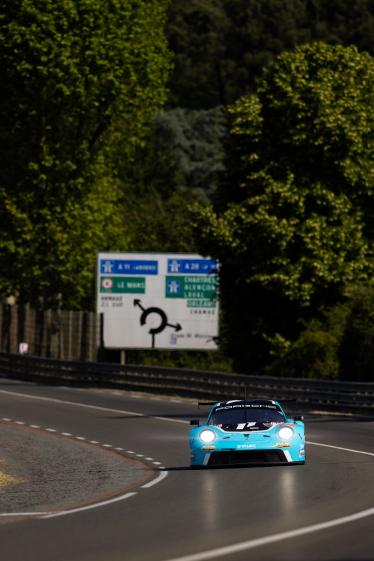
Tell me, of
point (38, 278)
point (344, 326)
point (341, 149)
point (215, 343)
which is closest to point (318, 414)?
point (344, 326)

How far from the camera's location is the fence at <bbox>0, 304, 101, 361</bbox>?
62.2m

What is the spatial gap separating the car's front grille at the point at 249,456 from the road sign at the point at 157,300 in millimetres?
32715

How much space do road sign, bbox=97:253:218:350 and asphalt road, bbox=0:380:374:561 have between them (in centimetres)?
2541

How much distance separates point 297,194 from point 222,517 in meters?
33.0

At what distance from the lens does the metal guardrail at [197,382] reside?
41.5 metres

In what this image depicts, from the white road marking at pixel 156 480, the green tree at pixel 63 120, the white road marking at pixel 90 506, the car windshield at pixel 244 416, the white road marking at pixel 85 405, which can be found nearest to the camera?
the white road marking at pixel 90 506

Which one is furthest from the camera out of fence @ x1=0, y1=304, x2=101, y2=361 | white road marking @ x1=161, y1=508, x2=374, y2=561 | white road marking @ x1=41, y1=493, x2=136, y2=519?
fence @ x1=0, y1=304, x2=101, y2=361

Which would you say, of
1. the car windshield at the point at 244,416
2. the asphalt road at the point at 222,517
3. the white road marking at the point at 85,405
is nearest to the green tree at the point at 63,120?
the white road marking at the point at 85,405

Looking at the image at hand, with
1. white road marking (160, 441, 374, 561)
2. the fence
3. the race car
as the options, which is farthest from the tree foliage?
white road marking (160, 441, 374, 561)

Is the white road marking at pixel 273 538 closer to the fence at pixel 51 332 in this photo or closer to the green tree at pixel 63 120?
the fence at pixel 51 332

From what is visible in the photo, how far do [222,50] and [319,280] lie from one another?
96.2 metres

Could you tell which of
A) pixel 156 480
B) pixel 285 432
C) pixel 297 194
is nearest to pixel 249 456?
pixel 285 432

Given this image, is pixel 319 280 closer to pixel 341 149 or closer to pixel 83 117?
pixel 341 149

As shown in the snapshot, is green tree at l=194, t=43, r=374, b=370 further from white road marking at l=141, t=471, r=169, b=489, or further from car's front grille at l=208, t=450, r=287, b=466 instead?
white road marking at l=141, t=471, r=169, b=489
